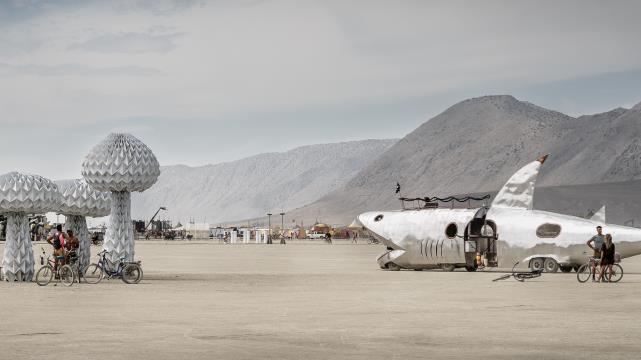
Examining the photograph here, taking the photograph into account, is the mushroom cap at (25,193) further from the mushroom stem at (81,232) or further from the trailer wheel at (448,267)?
the trailer wheel at (448,267)

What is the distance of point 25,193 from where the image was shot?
3944cm

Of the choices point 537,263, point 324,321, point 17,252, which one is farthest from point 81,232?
point 324,321

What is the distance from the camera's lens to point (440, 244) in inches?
1891

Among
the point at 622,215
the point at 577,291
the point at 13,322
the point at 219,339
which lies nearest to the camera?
the point at 219,339

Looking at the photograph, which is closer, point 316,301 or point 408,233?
point 316,301

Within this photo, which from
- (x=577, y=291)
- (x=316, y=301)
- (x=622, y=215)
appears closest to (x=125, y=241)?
(x=316, y=301)

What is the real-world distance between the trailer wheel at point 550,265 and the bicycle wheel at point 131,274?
58.1ft

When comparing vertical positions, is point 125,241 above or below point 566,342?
above

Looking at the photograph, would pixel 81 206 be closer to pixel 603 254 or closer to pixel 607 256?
pixel 603 254

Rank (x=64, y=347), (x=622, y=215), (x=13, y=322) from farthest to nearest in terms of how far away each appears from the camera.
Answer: (x=622, y=215)
(x=13, y=322)
(x=64, y=347)

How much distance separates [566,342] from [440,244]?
97.6 ft

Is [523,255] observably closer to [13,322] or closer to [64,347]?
[13,322]

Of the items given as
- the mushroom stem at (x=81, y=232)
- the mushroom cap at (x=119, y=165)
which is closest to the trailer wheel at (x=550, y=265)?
the mushroom cap at (x=119, y=165)

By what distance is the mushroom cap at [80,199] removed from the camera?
4353 cm
